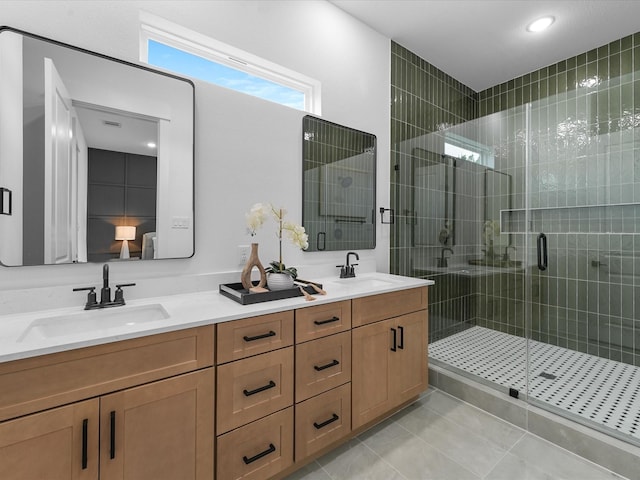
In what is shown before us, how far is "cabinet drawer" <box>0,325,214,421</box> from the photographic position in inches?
34.9

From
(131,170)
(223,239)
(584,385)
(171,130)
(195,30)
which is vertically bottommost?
(584,385)

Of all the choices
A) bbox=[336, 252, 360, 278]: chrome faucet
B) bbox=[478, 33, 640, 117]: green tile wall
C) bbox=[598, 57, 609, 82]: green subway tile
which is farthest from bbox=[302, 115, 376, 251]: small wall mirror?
bbox=[598, 57, 609, 82]: green subway tile

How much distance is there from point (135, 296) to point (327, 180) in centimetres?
141

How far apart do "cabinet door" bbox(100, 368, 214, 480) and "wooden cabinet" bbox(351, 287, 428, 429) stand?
80 cm

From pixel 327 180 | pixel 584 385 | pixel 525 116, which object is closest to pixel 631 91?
pixel 525 116

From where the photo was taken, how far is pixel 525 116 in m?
2.46

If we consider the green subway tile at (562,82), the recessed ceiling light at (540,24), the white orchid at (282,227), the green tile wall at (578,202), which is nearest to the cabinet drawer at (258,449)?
the white orchid at (282,227)

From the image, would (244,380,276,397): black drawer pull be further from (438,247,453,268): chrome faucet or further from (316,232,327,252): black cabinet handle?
(438,247,453,268): chrome faucet

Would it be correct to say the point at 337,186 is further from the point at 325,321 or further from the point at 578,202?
the point at 578,202

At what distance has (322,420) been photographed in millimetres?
1549

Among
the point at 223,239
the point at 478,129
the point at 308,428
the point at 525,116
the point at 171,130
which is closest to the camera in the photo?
the point at 308,428

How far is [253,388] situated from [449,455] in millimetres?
1180

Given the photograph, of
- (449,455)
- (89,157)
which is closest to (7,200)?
(89,157)

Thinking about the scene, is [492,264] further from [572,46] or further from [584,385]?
[572,46]
